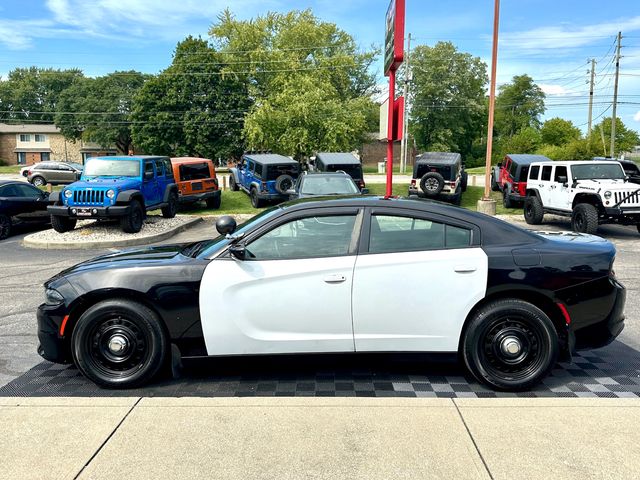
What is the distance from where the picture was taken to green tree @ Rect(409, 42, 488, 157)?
6031 cm

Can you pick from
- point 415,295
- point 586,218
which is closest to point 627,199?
point 586,218

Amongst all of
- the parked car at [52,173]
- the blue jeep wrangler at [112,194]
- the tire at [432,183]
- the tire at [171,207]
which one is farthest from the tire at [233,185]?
the parked car at [52,173]

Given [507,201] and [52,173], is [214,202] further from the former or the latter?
[52,173]

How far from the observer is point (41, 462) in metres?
2.90

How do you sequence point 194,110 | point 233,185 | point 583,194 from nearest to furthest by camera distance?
point 583,194 < point 233,185 < point 194,110

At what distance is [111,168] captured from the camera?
13602 mm

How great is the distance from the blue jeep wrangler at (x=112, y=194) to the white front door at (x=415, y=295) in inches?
394

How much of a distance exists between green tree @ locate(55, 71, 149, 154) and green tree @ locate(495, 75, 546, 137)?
57239 mm

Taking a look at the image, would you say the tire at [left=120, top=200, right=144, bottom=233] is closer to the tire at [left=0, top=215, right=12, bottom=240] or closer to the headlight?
the tire at [left=0, top=215, right=12, bottom=240]

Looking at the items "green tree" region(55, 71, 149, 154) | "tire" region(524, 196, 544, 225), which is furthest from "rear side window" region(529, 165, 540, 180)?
"green tree" region(55, 71, 149, 154)

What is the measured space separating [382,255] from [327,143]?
29.4 m

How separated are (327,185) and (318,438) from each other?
10.4 meters

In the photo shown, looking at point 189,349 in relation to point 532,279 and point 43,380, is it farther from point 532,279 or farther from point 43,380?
point 532,279

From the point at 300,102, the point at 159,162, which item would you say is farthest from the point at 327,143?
the point at 159,162
